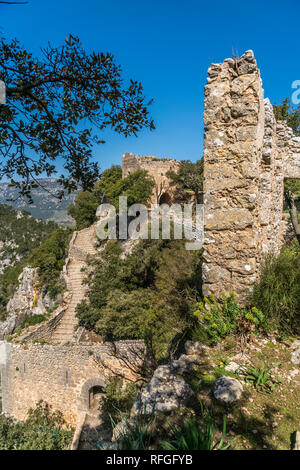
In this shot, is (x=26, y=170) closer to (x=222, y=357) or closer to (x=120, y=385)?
(x=222, y=357)

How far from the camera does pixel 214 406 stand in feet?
7.46

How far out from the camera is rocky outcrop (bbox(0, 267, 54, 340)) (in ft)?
53.5

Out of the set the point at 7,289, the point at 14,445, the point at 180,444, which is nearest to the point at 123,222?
the point at 14,445

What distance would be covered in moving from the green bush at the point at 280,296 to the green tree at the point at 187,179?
56.9 feet

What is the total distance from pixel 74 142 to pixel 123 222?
568 inches

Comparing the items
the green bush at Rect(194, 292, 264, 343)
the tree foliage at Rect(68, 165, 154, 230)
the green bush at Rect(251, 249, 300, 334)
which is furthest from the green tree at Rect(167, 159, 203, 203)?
the green bush at Rect(194, 292, 264, 343)

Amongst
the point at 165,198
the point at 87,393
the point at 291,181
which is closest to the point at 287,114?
the point at 291,181

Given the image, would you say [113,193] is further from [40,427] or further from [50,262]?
[40,427]

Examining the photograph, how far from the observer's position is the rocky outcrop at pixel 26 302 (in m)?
16.3

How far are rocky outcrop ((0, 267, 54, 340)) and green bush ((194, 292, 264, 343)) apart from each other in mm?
14075

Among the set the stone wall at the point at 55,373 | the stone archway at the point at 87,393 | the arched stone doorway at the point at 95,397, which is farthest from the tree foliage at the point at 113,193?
the arched stone doorway at the point at 95,397

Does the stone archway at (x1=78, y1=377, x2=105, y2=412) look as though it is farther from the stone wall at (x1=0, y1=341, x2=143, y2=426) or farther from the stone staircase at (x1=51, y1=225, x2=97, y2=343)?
the stone staircase at (x1=51, y1=225, x2=97, y2=343)

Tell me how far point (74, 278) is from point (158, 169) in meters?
10.8

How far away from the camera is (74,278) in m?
15.9
